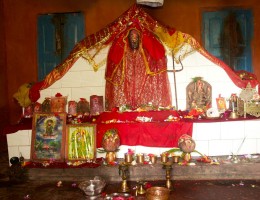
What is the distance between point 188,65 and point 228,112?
4.22 feet

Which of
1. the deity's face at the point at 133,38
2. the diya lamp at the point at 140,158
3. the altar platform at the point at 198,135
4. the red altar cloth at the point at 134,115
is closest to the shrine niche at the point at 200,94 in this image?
the red altar cloth at the point at 134,115

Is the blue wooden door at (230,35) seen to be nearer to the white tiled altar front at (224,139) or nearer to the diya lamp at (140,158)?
the white tiled altar front at (224,139)

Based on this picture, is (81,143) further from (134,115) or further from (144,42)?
(144,42)

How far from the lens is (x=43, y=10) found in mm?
8859

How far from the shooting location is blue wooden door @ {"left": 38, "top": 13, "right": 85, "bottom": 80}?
29.0 feet

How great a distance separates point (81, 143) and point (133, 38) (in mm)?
2389

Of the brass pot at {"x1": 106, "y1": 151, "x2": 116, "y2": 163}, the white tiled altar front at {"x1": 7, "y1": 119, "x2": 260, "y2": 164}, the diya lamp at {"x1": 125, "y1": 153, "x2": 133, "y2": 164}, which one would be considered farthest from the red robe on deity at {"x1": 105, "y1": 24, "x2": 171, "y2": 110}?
the diya lamp at {"x1": 125, "y1": 153, "x2": 133, "y2": 164}

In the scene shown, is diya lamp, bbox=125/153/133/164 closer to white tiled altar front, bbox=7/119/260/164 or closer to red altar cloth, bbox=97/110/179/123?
white tiled altar front, bbox=7/119/260/164

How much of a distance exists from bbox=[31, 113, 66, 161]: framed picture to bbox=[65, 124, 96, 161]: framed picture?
5.0 inches

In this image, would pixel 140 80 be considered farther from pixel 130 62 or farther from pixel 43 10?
pixel 43 10

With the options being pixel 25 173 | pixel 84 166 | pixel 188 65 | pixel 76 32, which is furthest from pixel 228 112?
pixel 76 32

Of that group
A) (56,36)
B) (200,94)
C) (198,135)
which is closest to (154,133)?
(198,135)

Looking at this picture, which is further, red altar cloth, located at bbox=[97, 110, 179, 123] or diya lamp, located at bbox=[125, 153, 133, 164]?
red altar cloth, located at bbox=[97, 110, 179, 123]

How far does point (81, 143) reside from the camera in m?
5.88
